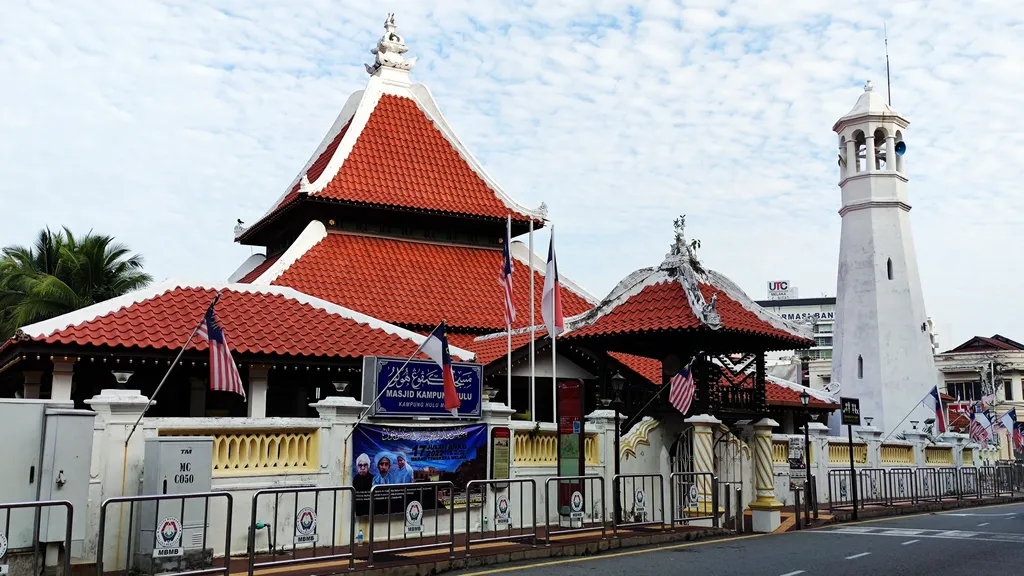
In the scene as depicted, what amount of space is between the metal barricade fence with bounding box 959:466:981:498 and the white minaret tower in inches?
249

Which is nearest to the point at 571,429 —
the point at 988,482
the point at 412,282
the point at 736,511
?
the point at 736,511

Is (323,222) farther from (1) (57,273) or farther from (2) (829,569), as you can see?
(2) (829,569)

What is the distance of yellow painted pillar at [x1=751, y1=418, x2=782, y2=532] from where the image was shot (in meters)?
19.3

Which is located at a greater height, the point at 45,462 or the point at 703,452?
the point at 703,452

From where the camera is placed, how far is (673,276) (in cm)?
2070

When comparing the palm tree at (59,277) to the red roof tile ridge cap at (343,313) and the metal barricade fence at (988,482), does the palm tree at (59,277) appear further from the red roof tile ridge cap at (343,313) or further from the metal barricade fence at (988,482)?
the metal barricade fence at (988,482)

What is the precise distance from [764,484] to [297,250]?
1379cm

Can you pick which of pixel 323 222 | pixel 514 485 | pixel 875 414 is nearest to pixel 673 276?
pixel 514 485

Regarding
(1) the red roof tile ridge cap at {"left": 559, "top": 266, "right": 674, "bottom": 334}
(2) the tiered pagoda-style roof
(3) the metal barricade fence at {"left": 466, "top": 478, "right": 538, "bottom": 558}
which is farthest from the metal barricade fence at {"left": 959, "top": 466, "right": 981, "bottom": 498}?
(3) the metal barricade fence at {"left": 466, "top": 478, "right": 538, "bottom": 558}


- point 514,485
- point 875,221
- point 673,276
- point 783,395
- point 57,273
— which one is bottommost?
point 514,485

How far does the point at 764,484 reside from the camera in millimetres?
19734

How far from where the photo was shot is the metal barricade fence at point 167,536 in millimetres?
11422

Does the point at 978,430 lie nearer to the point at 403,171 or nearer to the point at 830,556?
the point at 403,171

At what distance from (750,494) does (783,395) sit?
9.72 meters
